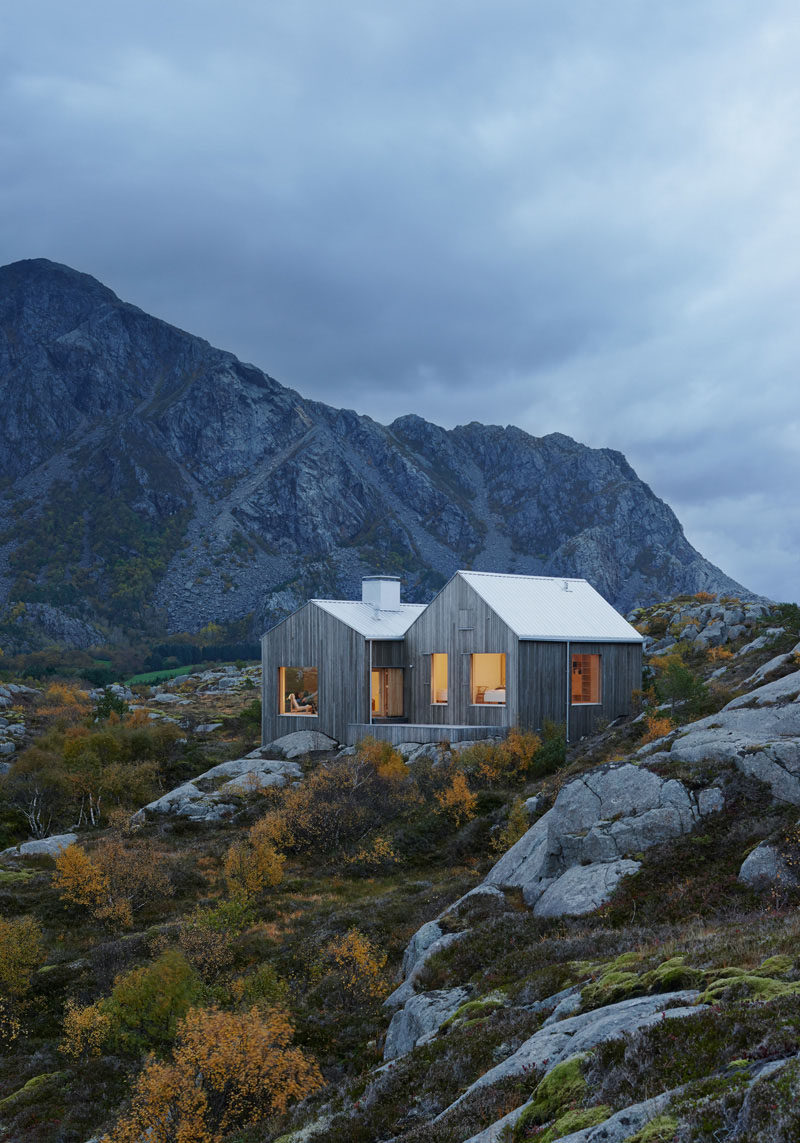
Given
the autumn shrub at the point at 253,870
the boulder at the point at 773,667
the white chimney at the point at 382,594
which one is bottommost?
the autumn shrub at the point at 253,870

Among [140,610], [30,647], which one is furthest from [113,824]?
[140,610]

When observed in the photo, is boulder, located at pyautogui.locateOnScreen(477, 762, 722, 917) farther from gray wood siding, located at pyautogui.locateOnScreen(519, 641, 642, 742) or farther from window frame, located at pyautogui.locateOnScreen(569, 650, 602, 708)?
window frame, located at pyautogui.locateOnScreen(569, 650, 602, 708)

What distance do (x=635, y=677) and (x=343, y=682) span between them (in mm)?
13395

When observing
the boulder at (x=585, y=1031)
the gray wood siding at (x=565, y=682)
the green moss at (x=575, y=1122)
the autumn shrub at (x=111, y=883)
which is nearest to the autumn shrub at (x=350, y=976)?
the boulder at (x=585, y=1031)

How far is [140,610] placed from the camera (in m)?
152

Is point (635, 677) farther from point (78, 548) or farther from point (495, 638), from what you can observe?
point (78, 548)

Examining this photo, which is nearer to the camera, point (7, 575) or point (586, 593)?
point (586, 593)

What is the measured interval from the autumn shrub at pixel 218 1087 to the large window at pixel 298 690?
28.3m

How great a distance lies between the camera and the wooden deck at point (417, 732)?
31062 millimetres

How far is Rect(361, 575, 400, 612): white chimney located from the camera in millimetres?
39844

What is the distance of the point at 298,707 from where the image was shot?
128 ft

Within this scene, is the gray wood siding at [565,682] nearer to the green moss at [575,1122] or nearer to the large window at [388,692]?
the large window at [388,692]

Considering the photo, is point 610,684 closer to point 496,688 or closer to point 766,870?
point 496,688

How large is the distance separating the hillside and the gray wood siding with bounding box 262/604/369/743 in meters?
6.17
